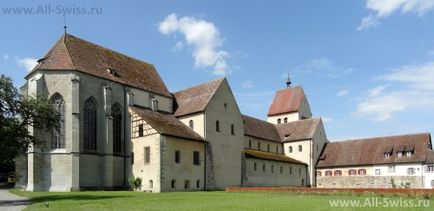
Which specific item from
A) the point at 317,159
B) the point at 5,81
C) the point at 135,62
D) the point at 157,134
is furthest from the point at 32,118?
the point at 317,159

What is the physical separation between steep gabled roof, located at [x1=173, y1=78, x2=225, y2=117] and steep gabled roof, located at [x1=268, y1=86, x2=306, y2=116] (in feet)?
107

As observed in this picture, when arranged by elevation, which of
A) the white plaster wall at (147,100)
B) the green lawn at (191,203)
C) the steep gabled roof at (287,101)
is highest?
the steep gabled roof at (287,101)

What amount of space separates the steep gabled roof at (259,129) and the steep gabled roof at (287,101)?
10389 millimetres

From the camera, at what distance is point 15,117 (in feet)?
110

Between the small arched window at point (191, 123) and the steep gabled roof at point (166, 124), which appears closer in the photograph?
the steep gabled roof at point (166, 124)

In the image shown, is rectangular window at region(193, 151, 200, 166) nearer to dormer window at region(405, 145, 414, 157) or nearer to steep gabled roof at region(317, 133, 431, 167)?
steep gabled roof at region(317, 133, 431, 167)

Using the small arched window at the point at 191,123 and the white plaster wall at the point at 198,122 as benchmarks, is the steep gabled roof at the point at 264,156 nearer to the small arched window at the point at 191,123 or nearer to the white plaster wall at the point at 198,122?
the white plaster wall at the point at 198,122

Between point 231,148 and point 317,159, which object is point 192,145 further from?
point 317,159

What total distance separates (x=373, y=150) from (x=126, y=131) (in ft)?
130

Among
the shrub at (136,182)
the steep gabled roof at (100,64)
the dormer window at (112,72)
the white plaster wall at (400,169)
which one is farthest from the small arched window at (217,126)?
the white plaster wall at (400,169)

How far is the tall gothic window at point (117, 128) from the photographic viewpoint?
47.4 meters

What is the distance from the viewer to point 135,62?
56.7m

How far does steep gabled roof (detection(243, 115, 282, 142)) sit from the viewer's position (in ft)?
213

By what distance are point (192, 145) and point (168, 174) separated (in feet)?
16.9
